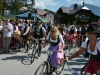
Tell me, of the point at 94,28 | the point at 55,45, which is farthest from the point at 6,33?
the point at 94,28

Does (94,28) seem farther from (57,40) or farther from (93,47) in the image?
(57,40)

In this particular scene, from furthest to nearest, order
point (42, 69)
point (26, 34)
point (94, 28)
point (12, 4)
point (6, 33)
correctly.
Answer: point (12, 4)
point (26, 34)
point (6, 33)
point (42, 69)
point (94, 28)

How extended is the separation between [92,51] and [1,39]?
29.7ft

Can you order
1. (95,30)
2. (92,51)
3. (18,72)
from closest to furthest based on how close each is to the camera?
(95,30)
(92,51)
(18,72)

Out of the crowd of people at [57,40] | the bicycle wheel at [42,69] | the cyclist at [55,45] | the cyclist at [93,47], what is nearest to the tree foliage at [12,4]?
the crowd of people at [57,40]

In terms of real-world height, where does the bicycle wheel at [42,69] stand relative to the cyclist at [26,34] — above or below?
below

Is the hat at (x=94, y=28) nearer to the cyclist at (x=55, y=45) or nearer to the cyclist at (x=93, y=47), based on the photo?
the cyclist at (x=93, y=47)

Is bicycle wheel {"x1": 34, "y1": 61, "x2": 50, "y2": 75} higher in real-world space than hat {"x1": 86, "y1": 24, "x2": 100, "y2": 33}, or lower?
lower

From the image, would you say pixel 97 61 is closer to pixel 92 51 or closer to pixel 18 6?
pixel 92 51

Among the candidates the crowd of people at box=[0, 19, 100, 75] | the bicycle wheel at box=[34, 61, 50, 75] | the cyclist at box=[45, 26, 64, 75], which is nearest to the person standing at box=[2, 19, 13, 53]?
the crowd of people at box=[0, 19, 100, 75]

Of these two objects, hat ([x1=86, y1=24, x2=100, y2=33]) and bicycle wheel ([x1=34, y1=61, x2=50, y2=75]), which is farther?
bicycle wheel ([x1=34, y1=61, x2=50, y2=75])

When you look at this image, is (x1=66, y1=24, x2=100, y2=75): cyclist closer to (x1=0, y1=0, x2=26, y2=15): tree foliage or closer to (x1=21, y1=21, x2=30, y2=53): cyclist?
(x1=21, y1=21, x2=30, y2=53): cyclist

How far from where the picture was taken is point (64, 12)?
71.0 meters

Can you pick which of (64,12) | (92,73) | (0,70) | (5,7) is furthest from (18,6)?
(92,73)
